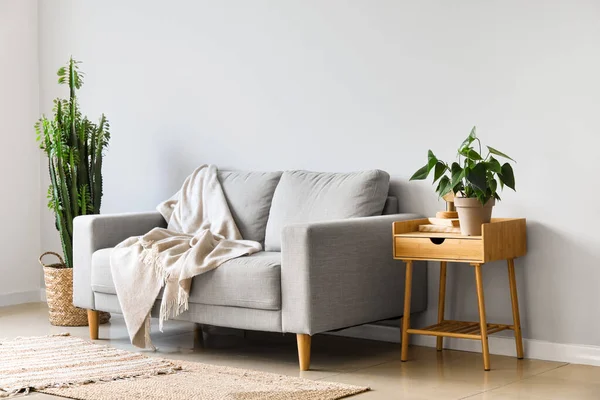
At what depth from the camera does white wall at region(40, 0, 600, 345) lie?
153 inches

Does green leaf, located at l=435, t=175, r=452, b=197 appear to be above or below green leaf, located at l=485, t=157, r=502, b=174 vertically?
below

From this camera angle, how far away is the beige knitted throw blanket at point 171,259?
4.09 m

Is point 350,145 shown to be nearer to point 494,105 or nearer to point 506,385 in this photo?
point 494,105

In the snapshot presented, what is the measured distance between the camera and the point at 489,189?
374cm

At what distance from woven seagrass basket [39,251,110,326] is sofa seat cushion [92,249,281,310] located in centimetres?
128

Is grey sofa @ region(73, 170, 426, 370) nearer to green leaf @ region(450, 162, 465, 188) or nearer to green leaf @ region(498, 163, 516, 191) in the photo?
green leaf @ region(450, 162, 465, 188)

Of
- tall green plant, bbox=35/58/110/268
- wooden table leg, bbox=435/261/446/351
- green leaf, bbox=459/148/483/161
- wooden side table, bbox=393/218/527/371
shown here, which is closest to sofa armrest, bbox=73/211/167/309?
tall green plant, bbox=35/58/110/268

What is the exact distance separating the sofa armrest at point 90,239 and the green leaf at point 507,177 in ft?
6.70

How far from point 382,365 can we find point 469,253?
624 millimetres

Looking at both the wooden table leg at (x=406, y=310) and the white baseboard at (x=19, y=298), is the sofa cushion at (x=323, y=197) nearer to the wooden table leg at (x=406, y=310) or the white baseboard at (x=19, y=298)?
the wooden table leg at (x=406, y=310)

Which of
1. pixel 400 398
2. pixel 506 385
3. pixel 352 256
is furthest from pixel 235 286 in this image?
pixel 506 385

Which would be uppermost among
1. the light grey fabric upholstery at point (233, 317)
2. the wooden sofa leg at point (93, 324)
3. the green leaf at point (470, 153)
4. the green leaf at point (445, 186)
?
the green leaf at point (470, 153)

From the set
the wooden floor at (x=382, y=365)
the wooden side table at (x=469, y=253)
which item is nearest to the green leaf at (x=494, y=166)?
the wooden side table at (x=469, y=253)

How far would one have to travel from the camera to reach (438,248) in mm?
3832
